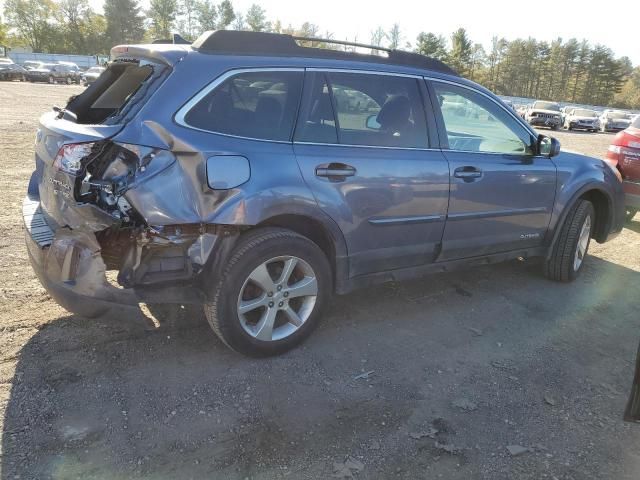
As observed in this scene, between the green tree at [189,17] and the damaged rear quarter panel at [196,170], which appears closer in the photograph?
the damaged rear quarter panel at [196,170]

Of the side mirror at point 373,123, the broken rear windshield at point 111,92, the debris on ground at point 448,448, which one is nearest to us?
the debris on ground at point 448,448

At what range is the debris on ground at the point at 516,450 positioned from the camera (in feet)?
8.55

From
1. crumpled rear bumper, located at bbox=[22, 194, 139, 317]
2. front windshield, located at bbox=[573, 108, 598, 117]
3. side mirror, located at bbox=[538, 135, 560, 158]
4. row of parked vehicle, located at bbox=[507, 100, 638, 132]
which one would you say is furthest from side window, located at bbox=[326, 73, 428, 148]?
front windshield, located at bbox=[573, 108, 598, 117]

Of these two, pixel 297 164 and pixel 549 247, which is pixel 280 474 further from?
pixel 549 247

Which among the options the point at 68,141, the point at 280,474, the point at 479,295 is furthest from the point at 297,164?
the point at 479,295

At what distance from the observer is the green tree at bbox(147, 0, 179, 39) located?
3430 inches

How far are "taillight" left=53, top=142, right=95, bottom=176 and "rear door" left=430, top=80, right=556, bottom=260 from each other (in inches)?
96.0

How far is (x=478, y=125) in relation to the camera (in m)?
4.21

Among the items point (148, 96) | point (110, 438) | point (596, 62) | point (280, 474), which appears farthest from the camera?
point (596, 62)

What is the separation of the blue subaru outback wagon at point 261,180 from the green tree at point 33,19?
94.3 metres

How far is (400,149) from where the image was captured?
3625 mm

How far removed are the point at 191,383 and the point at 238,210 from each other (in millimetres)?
1056

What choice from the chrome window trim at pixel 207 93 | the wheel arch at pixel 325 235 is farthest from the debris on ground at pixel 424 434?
the chrome window trim at pixel 207 93

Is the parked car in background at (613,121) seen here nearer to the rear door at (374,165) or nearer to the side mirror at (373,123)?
the rear door at (374,165)
